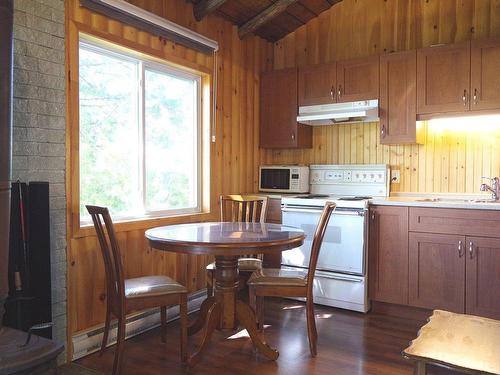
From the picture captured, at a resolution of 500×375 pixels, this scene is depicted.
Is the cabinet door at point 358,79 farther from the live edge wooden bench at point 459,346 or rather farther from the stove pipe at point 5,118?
the stove pipe at point 5,118

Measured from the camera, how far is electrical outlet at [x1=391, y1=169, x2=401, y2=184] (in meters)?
3.94

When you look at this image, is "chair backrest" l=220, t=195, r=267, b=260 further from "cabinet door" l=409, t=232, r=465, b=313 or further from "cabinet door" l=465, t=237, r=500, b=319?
"cabinet door" l=465, t=237, r=500, b=319

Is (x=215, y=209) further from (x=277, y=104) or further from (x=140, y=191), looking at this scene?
(x=277, y=104)

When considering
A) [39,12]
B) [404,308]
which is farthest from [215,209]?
[39,12]

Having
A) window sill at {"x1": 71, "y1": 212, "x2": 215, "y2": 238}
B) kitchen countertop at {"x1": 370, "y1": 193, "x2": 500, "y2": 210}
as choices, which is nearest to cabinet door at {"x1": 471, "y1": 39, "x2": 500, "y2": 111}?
kitchen countertop at {"x1": 370, "y1": 193, "x2": 500, "y2": 210}

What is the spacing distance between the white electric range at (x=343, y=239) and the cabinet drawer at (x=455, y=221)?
40 cm

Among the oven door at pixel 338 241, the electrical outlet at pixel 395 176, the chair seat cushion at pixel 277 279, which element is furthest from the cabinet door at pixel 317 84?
the chair seat cushion at pixel 277 279

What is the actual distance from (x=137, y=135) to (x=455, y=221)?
2.45 meters

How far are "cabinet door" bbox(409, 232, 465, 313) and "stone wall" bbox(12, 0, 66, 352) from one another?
253 cm

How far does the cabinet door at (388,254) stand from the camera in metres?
3.35

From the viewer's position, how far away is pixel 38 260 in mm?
2191

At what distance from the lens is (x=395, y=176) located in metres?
3.96

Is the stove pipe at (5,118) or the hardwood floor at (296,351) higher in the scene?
the stove pipe at (5,118)

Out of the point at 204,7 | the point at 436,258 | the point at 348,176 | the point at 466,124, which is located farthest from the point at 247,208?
the point at 466,124
